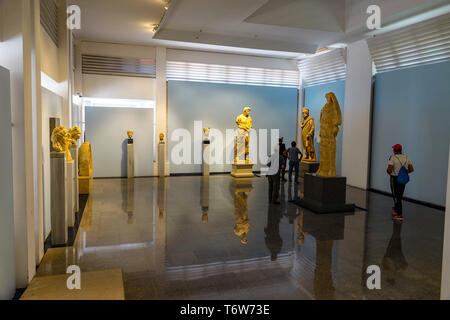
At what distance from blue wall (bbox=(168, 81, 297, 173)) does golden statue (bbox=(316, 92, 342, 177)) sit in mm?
6461

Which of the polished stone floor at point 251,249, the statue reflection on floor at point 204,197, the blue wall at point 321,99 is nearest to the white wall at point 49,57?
the polished stone floor at point 251,249

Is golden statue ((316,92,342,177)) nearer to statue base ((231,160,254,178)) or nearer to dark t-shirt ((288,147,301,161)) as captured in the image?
dark t-shirt ((288,147,301,161))

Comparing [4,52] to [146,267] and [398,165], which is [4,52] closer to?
[146,267]

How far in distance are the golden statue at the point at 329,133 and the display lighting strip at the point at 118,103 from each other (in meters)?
7.38

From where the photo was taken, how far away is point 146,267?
14.8ft

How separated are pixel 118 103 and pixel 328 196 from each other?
8.78 m

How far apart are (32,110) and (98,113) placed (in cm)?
835

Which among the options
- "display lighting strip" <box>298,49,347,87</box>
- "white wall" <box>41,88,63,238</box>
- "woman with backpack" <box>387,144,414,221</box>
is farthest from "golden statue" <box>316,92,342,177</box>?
"white wall" <box>41,88,63,238</box>

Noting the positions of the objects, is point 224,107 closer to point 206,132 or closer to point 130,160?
point 206,132

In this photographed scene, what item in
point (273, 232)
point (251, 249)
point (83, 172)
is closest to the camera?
point (251, 249)

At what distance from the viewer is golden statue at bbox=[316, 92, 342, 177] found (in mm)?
7859

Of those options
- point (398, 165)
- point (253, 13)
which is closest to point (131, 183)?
point (253, 13)

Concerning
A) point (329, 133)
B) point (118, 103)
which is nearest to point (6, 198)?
point (329, 133)

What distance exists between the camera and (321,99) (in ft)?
45.1
